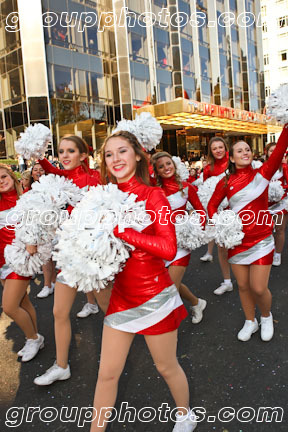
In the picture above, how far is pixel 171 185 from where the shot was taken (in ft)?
11.7

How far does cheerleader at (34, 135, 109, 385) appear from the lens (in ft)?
8.61

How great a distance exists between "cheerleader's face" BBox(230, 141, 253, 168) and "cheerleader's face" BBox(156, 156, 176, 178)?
641 mm

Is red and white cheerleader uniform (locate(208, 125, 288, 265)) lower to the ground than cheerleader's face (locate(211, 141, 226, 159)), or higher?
lower

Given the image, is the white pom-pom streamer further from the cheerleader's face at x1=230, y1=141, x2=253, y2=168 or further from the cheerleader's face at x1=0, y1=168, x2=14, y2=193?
the cheerleader's face at x1=230, y1=141, x2=253, y2=168

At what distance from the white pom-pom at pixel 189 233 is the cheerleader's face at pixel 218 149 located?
1837mm

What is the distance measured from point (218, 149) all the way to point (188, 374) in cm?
321

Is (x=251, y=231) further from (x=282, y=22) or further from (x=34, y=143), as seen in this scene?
(x=282, y=22)

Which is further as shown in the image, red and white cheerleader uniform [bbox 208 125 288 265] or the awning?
the awning

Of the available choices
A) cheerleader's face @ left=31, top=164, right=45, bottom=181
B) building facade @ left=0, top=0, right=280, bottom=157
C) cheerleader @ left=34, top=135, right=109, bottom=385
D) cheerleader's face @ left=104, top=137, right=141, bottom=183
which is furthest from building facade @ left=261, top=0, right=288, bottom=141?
cheerleader's face @ left=104, top=137, right=141, bottom=183

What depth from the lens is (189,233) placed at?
11.0ft

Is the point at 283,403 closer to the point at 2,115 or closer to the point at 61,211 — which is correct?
the point at 61,211

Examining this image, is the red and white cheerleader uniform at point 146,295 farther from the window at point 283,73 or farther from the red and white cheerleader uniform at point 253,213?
the window at point 283,73

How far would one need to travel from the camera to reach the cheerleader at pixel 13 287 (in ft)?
9.60

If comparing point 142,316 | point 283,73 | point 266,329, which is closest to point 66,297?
point 142,316
